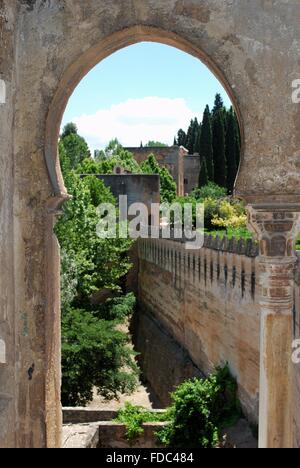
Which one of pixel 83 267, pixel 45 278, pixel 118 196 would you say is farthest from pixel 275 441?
pixel 118 196

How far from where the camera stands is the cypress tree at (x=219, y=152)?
135 ft

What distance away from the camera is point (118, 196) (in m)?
32.8

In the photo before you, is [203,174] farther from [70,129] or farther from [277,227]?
[277,227]

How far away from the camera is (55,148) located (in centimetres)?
403

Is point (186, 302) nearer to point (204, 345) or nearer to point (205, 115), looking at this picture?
point (204, 345)

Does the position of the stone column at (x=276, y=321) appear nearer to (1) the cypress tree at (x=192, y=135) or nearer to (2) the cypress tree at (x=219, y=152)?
(2) the cypress tree at (x=219, y=152)

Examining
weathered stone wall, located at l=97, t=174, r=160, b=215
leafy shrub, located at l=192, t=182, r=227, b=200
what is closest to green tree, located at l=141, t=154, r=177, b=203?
leafy shrub, located at l=192, t=182, r=227, b=200

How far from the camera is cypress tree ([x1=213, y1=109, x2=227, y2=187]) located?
1619 inches

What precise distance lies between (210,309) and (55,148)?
40.5 feet

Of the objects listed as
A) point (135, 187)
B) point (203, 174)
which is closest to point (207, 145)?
point (203, 174)

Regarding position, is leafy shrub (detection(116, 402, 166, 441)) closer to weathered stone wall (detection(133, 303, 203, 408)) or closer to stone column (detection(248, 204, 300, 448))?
weathered stone wall (detection(133, 303, 203, 408))

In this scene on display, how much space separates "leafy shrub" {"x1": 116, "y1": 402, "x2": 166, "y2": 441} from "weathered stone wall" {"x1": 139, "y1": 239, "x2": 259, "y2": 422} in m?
2.22

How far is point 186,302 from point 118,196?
15187 mm

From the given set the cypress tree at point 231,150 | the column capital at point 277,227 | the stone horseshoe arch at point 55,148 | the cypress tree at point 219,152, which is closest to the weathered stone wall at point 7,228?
the stone horseshoe arch at point 55,148
